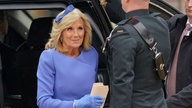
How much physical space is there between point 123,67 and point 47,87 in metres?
0.49

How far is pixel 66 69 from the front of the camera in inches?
99.5

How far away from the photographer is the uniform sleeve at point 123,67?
2.23 meters

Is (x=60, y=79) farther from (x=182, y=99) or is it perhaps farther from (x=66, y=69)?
(x=182, y=99)

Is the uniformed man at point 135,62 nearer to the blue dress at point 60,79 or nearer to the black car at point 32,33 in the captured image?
the blue dress at point 60,79

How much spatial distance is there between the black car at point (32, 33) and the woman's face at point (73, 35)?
13.9 inches

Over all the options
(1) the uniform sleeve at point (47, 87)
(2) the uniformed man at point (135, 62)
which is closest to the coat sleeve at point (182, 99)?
(2) the uniformed man at point (135, 62)

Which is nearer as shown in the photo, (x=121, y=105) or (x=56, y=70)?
(x=121, y=105)

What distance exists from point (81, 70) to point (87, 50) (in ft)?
0.48

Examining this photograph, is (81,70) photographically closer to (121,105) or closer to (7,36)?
(121,105)

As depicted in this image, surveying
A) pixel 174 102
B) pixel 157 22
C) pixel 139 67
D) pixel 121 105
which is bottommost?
pixel 174 102

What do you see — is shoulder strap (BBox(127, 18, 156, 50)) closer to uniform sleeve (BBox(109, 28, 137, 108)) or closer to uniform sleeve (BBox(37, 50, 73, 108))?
uniform sleeve (BBox(109, 28, 137, 108))

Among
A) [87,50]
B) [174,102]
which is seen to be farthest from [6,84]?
[174,102]

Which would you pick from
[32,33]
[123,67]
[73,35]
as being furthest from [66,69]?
[32,33]

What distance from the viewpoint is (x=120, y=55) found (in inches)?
88.2
